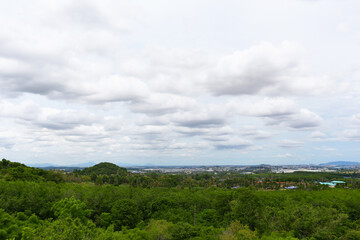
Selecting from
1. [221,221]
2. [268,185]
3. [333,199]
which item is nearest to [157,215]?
[221,221]

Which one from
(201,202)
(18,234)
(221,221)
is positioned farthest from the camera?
(201,202)

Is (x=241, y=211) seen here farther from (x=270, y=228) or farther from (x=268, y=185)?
(x=268, y=185)

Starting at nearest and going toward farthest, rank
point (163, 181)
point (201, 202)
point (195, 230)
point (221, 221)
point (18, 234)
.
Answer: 1. point (18, 234)
2. point (195, 230)
3. point (221, 221)
4. point (201, 202)
5. point (163, 181)

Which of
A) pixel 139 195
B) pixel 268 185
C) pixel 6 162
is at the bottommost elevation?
pixel 268 185

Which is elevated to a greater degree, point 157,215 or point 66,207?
point 66,207

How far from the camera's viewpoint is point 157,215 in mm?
54750

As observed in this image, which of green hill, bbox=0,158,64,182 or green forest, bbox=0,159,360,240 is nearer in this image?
green forest, bbox=0,159,360,240

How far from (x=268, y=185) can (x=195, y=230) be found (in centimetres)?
11117

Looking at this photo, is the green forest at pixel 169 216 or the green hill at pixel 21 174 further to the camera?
the green hill at pixel 21 174

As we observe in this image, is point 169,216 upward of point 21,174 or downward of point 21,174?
downward

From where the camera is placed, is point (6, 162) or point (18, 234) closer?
point (18, 234)

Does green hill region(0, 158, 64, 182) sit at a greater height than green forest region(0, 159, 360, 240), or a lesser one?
greater

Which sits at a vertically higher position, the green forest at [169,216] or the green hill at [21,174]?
the green hill at [21,174]

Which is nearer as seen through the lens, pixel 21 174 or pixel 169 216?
pixel 169 216
